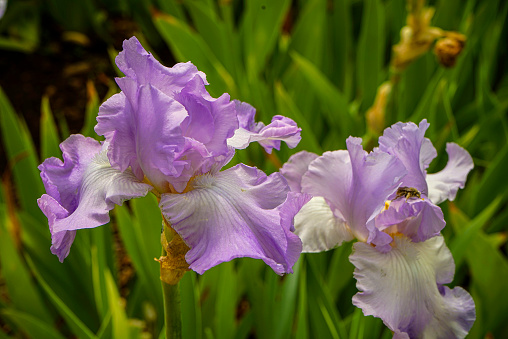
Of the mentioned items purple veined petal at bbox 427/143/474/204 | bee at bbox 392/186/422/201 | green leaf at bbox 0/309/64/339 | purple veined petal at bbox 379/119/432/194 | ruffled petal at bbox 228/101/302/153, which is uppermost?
ruffled petal at bbox 228/101/302/153

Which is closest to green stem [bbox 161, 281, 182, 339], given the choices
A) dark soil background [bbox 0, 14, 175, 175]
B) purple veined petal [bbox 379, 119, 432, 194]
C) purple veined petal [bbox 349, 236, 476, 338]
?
purple veined petal [bbox 349, 236, 476, 338]

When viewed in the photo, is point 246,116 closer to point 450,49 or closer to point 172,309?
point 172,309

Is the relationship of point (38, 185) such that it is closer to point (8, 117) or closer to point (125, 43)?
point (8, 117)

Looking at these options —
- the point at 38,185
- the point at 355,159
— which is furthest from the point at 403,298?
the point at 38,185

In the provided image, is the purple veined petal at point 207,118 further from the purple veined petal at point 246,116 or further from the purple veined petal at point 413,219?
the purple veined petal at point 413,219

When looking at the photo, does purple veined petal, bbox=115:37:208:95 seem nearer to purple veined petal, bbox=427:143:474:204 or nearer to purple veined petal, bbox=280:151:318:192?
purple veined petal, bbox=280:151:318:192

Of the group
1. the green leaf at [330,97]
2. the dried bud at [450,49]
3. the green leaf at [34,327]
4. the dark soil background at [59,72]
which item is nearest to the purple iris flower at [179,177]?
the green leaf at [34,327]
